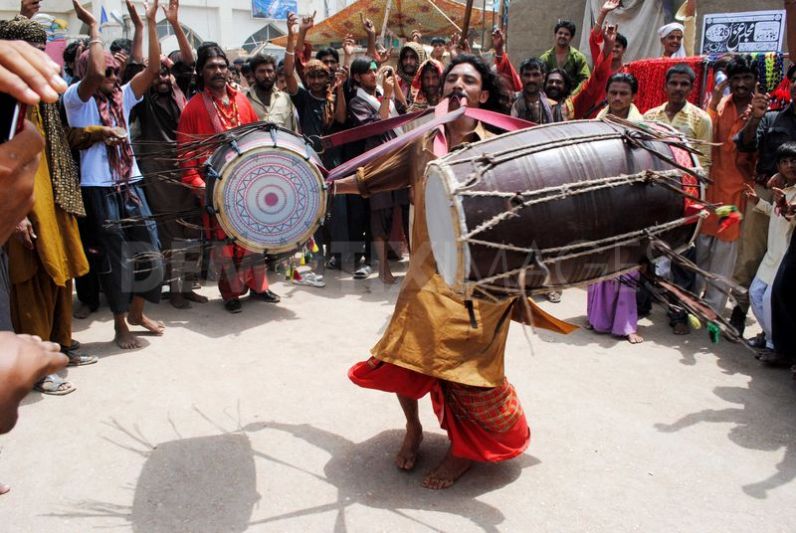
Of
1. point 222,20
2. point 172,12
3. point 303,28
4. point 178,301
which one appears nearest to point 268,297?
point 178,301

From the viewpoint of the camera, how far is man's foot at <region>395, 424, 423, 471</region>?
9.56 feet

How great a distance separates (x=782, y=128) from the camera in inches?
164

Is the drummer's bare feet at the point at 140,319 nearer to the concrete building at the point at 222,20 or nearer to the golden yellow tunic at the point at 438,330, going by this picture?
the golden yellow tunic at the point at 438,330

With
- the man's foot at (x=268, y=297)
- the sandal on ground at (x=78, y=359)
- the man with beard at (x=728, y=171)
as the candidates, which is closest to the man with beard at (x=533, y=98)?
Answer: the man with beard at (x=728, y=171)

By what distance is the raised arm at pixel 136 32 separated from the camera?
14.1 feet

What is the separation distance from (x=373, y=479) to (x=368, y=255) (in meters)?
4.01

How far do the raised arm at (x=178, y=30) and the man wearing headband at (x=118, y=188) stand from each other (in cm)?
26

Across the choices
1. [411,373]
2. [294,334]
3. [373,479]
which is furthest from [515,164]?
[294,334]

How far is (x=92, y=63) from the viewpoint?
371 cm

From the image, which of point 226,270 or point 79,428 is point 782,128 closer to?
point 226,270

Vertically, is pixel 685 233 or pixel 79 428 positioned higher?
pixel 685 233

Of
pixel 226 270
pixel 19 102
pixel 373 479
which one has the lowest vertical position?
pixel 373 479

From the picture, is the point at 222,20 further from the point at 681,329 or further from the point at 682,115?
the point at 681,329

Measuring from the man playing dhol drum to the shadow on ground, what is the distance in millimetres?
113
